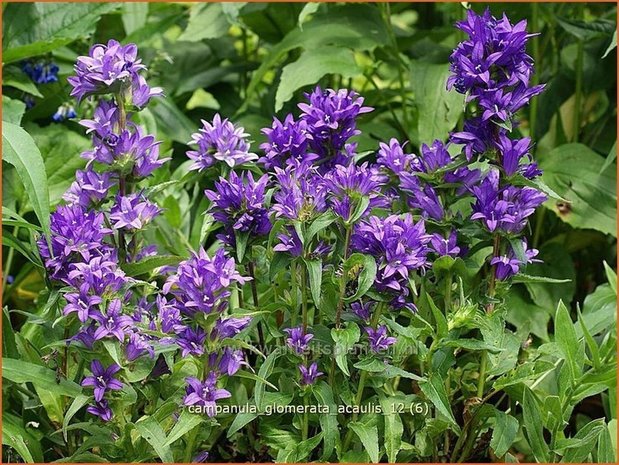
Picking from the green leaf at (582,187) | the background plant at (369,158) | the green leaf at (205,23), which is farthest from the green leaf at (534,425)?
the green leaf at (205,23)

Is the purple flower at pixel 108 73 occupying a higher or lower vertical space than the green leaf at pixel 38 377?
higher

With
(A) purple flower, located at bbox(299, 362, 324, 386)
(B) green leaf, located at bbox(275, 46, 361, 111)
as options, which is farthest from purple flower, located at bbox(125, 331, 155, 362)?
(B) green leaf, located at bbox(275, 46, 361, 111)

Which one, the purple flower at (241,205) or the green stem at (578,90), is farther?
the green stem at (578,90)

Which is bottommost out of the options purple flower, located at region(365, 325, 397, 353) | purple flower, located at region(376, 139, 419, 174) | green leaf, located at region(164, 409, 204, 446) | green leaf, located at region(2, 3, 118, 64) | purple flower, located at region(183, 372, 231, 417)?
green leaf, located at region(164, 409, 204, 446)

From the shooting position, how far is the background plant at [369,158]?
51.4 inches

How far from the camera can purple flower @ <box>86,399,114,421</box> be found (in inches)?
49.1

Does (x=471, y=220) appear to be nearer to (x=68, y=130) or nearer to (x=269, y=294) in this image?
(x=269, y=294)

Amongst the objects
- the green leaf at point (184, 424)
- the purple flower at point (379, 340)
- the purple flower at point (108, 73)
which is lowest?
the green leaf at point (184, 424)

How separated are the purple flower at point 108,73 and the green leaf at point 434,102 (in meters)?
0.73

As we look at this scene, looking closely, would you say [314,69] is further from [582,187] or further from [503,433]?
[503,433]

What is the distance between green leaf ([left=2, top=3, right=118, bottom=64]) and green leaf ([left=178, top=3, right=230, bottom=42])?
20cm

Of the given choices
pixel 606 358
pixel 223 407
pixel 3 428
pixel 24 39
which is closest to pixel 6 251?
pixel 24 39

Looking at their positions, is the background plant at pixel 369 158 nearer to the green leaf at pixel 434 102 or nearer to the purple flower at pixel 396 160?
the green leaf at pixel 434 102

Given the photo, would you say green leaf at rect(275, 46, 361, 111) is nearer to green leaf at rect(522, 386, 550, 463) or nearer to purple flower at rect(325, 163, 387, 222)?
purple flower at rect(325, 163, 387, 222)
